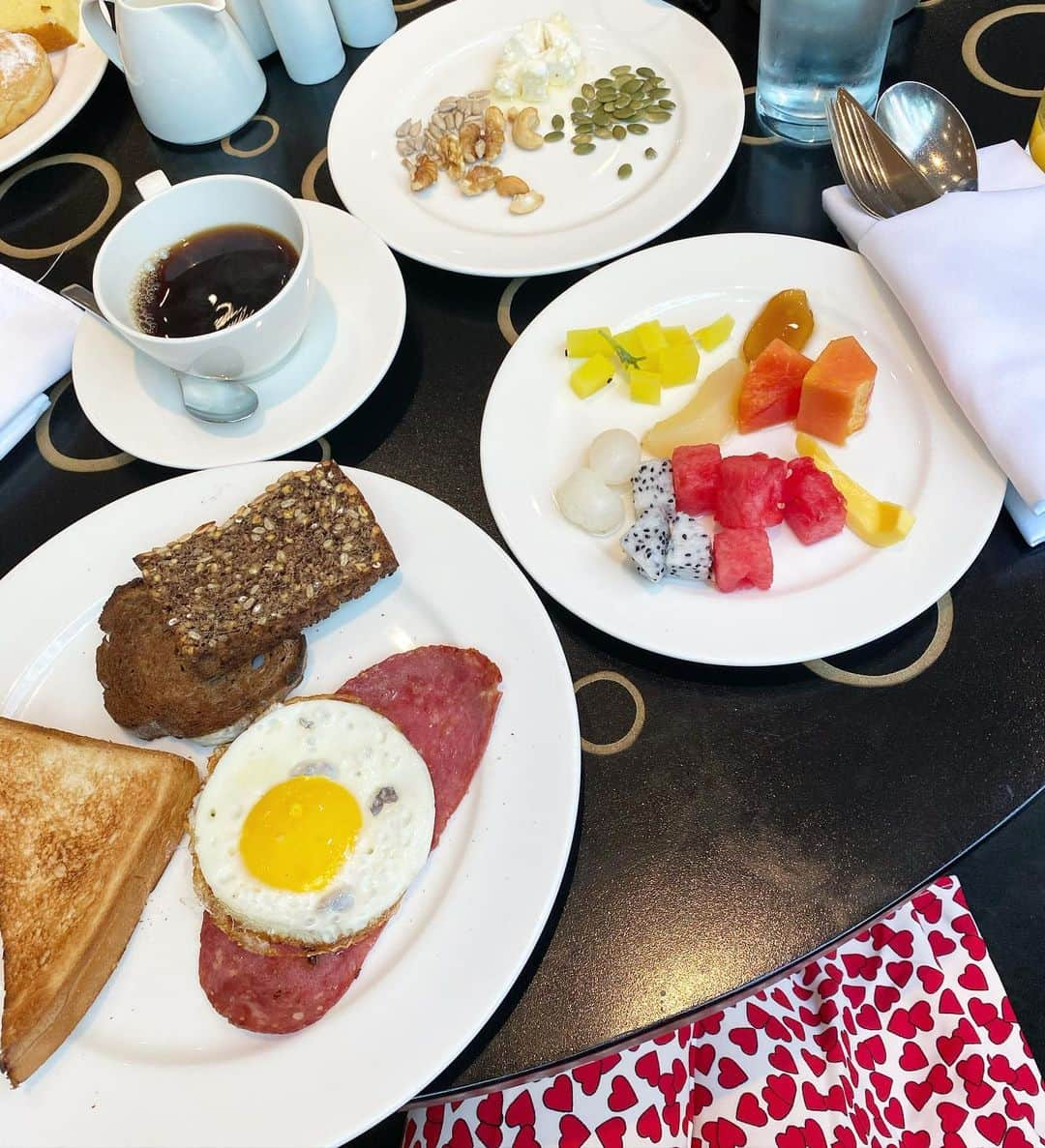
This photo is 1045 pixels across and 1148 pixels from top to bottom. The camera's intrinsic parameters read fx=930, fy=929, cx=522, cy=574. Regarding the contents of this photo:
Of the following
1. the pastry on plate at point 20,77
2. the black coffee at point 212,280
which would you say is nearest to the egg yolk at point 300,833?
the black coffee at point 212,280

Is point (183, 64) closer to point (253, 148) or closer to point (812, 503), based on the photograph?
point (253, 148)

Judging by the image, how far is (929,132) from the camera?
4.98ft

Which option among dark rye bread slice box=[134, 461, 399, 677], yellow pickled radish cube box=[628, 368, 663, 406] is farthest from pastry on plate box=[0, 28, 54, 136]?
yellow pickled radish cube box=[628, 368, 663, 406]

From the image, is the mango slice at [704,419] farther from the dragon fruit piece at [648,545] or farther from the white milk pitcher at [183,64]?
the white milk pitcher at [183,64]

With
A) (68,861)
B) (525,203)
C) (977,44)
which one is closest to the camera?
(68,861)

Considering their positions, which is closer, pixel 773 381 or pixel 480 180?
pixel 773 381

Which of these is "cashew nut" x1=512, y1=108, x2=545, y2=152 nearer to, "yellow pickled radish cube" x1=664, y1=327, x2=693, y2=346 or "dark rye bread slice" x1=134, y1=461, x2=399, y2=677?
"yellow pickled radish cube" x1=664, y1=327, x2=693, y2=346

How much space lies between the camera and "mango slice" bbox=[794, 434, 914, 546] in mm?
1184

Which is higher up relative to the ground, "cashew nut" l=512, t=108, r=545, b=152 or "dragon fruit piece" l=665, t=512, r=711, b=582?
"cashew nut" l=512, t=108, r=545, b=152

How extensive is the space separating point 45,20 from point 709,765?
1.92m

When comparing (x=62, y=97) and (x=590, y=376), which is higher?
(x=62, y=97)

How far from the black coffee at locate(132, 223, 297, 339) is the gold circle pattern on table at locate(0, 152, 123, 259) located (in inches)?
17.5

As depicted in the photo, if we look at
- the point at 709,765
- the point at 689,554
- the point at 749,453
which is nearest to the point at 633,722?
the point at 709,765

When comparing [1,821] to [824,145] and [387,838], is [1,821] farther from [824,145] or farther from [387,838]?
[824,145]
